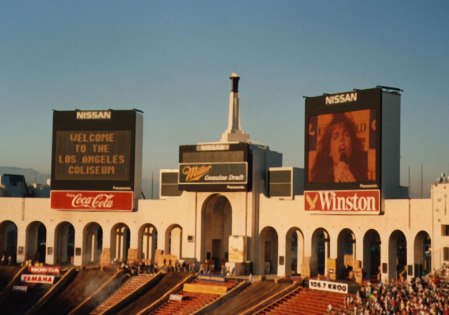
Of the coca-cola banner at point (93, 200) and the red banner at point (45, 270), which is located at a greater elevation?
the coca-cola banner at point (93, 200)

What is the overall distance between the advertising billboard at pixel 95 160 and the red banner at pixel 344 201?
2186 centimetres

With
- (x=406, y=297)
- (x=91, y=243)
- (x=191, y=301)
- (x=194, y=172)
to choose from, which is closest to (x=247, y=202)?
(x=194, y=172)

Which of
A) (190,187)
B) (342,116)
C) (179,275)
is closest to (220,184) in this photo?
(190,187)

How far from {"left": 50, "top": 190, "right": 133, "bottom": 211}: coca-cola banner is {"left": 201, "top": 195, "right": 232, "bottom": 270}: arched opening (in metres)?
9.17

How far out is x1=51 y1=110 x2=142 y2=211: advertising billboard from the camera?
82312mm

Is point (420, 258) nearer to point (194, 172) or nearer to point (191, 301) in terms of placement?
point (191, 301)

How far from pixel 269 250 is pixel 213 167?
11.1 meters

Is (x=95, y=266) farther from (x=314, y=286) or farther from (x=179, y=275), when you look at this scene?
(x=314, y=286)

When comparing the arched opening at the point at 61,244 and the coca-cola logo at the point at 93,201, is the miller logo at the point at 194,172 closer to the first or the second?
the coca-cola logo at the point at 93,201

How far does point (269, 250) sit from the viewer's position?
79.7 meters

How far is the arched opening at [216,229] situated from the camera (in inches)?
3112

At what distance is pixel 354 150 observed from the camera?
6775cm

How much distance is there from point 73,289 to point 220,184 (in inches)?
734

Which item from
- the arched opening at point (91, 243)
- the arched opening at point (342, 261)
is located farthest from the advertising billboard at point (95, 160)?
the arched opening at point (342, 261)
